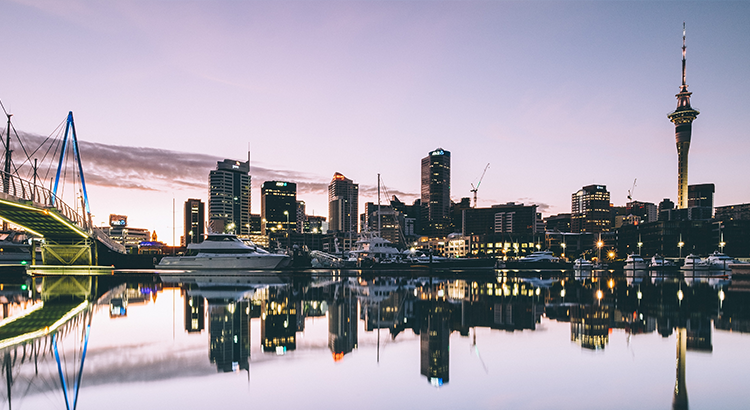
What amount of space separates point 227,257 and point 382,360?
56069 mm

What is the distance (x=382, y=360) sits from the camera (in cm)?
1148

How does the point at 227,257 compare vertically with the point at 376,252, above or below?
above

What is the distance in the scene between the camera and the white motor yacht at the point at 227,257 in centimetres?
6297

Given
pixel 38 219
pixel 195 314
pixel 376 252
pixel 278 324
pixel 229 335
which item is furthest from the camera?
pixel 376 252

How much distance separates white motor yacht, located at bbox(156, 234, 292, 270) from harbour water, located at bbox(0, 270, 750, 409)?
43.0m

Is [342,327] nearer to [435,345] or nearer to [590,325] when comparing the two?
[435,345]

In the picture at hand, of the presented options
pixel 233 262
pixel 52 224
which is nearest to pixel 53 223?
pixel 52 224

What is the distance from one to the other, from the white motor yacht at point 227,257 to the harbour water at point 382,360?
141ft

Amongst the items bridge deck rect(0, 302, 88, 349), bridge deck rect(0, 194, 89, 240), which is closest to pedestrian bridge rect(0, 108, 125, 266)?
bridge deck rect(0, 194, 89, 240)

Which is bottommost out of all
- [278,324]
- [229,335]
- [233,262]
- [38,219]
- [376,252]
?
[376,252]

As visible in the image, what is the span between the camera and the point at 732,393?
880 cm

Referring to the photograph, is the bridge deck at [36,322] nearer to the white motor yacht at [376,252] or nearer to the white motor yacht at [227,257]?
the white motor yacht at [227,257]

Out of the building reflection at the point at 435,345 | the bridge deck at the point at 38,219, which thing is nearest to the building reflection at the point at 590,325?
the building reflection at the point at 435,345

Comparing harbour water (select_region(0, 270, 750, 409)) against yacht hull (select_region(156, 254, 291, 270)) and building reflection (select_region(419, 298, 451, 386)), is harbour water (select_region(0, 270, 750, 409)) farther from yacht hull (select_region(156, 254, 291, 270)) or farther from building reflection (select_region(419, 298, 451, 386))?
yacht hull (select_region(156, 254, 291, 270))
